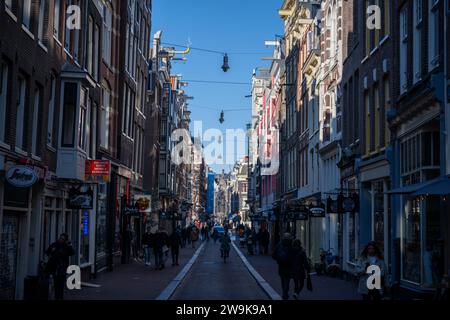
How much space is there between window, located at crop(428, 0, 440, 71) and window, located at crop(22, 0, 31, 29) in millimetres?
10258

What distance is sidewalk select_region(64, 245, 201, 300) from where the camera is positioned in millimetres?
19641

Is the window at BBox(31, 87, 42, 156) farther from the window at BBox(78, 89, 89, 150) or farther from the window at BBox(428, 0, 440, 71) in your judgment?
the window at BBox(428, 0, 440, 71)

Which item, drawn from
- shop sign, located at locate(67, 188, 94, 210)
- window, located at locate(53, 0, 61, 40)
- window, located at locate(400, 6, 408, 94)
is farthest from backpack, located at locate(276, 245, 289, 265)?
window, located at locate(53, 0, 61, 40)

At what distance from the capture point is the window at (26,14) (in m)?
18.3

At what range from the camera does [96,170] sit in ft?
79.9

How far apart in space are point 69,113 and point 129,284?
602cm

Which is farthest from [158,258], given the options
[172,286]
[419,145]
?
[419,145]

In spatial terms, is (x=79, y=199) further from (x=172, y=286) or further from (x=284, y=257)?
(x=284, y=257)

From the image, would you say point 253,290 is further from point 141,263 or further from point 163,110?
point 163,110

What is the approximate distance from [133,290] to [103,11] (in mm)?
13592

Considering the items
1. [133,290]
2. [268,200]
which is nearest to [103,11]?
[133,290]

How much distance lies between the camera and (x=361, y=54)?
2645 cm

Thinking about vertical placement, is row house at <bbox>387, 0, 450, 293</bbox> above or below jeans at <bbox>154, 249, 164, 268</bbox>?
above

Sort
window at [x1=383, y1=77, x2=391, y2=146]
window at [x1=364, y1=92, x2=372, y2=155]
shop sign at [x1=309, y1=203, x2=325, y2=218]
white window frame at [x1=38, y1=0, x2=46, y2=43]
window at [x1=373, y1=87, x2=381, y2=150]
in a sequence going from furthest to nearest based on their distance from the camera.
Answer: shop sign at [x1=309, y1=203, x2=325, y2=218] → window at [x1=364, y1=92, x2=372, y2=155] → window at [x1=373, y1=87, x2=381, y2=150] → window at [x1=383, y1=77, x2=391, y2=146] → white window frame at [x1=38, y1=0, x2=46, y2=43]
